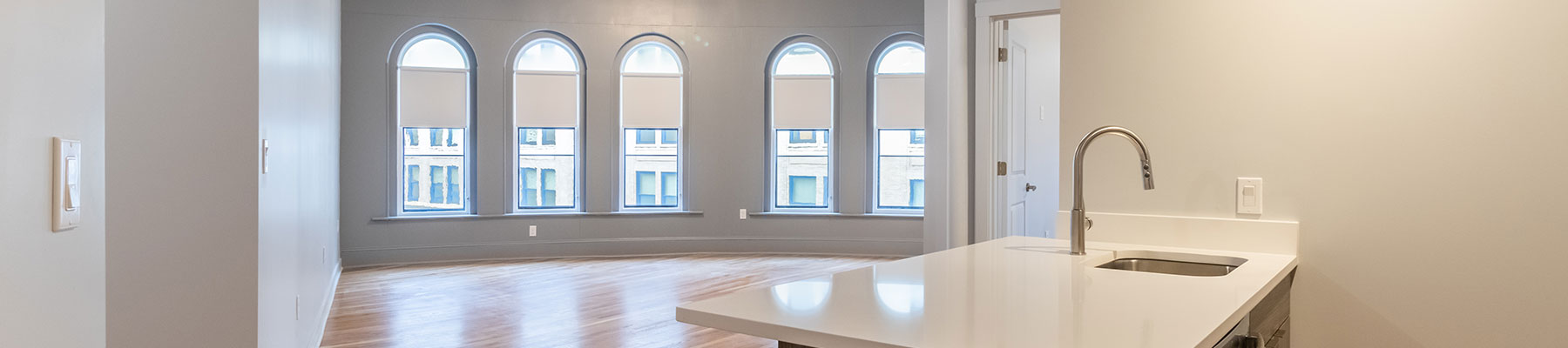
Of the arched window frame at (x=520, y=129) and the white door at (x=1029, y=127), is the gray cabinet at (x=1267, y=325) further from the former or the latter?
the arched window frame at (x=520, y=129)

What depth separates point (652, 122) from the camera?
759 cm

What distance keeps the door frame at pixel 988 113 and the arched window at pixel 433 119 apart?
4049mm

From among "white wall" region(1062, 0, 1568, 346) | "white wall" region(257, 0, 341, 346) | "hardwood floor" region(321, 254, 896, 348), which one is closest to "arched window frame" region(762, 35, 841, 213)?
"hardwood floor" region(321, 254, 896, 348)

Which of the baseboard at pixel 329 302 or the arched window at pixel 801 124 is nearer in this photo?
the baseboard at pixel 329 302

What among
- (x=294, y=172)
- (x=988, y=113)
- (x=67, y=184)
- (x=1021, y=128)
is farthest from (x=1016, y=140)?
(x=67, y=184)

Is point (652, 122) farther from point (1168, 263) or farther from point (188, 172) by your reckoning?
point (1168, 263)

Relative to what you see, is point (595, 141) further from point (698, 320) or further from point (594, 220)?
point (698, 320)

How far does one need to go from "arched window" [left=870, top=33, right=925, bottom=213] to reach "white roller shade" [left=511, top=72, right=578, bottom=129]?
2445 mm

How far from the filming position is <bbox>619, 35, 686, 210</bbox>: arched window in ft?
24.7

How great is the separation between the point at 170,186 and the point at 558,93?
5148 mm

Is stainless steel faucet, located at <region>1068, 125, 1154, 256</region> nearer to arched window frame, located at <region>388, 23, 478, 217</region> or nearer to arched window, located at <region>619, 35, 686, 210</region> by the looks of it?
arched window, located at <region>619, 35, 686, 210</region>

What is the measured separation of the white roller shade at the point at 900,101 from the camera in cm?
753

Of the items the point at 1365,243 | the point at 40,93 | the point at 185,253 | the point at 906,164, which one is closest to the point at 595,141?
the point at 906,164

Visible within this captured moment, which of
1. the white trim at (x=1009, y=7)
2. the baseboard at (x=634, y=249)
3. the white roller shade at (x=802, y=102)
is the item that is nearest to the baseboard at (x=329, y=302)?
the baseboard at (x=634, y=249)
